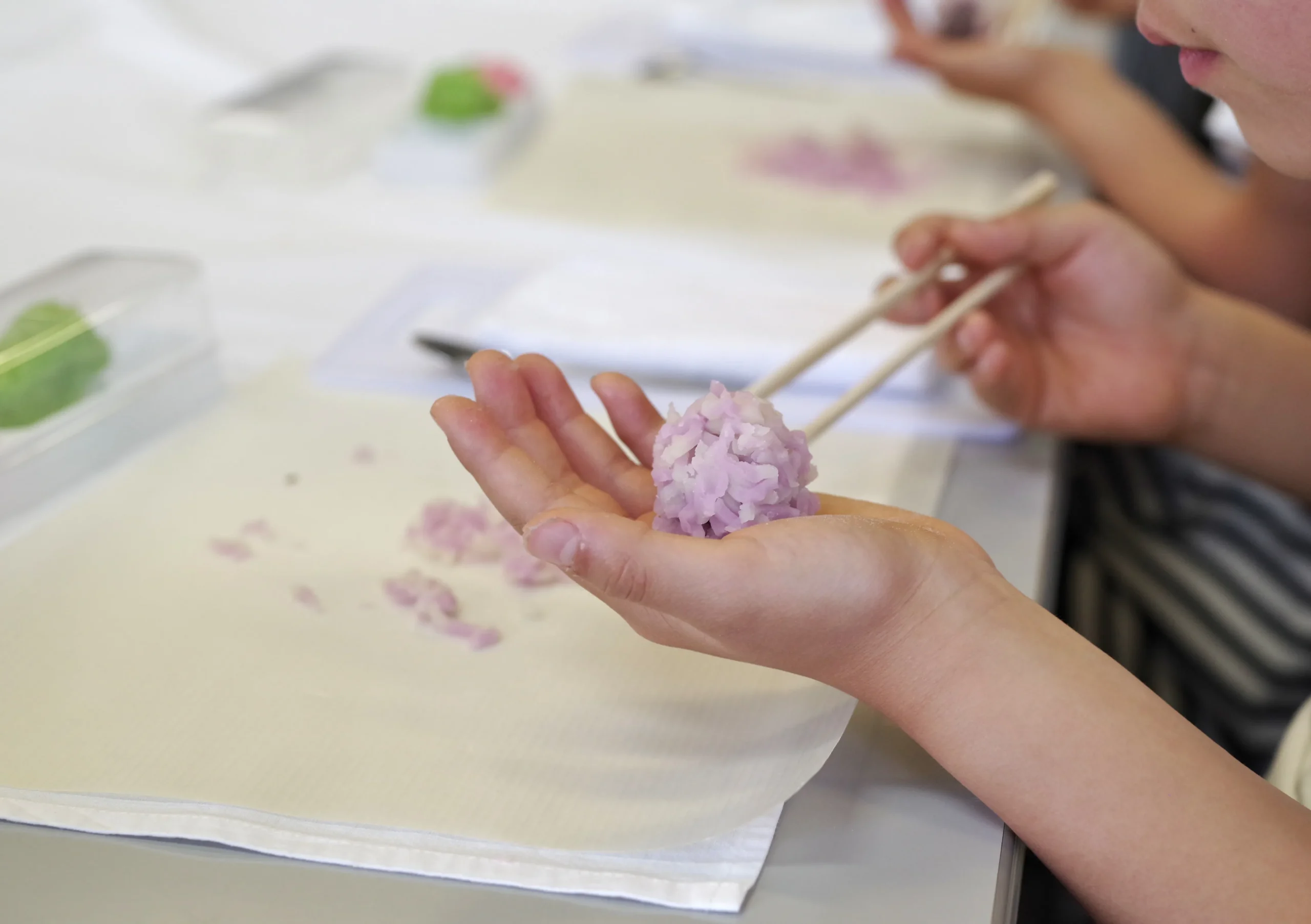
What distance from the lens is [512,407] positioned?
571 millimetres

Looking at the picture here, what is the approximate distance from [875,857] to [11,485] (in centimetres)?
50

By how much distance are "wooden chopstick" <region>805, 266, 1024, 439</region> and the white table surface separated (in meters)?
0.09

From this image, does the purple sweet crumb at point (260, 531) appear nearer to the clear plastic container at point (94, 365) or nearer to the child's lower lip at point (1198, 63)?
the clear plastic container at point (94, 365)

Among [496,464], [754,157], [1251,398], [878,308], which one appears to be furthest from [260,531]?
[754,157]

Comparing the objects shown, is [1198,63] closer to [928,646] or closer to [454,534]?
[928,646]

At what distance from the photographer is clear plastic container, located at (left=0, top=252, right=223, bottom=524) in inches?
28.0

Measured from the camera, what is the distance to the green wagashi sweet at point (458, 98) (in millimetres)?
1271

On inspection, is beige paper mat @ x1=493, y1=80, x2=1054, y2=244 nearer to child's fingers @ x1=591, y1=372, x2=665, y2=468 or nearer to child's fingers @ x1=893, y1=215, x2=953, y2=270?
child's fingers @ x1=893, y1=215, x2=953, y2=270

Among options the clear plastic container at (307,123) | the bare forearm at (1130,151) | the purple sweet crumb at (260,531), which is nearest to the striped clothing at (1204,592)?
the bare forearm at (1130,151)

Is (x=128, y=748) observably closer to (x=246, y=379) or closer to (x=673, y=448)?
(x=673, y=448)

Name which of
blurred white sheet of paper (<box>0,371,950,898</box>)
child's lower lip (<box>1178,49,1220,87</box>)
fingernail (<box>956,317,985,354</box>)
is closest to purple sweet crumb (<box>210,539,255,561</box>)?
blurred white sheet of paper (<box>0,371,950,898</box>)

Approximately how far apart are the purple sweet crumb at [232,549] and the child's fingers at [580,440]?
0.19m

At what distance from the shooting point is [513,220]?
3.78ft

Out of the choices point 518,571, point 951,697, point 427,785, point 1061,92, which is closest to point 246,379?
point 518,571
